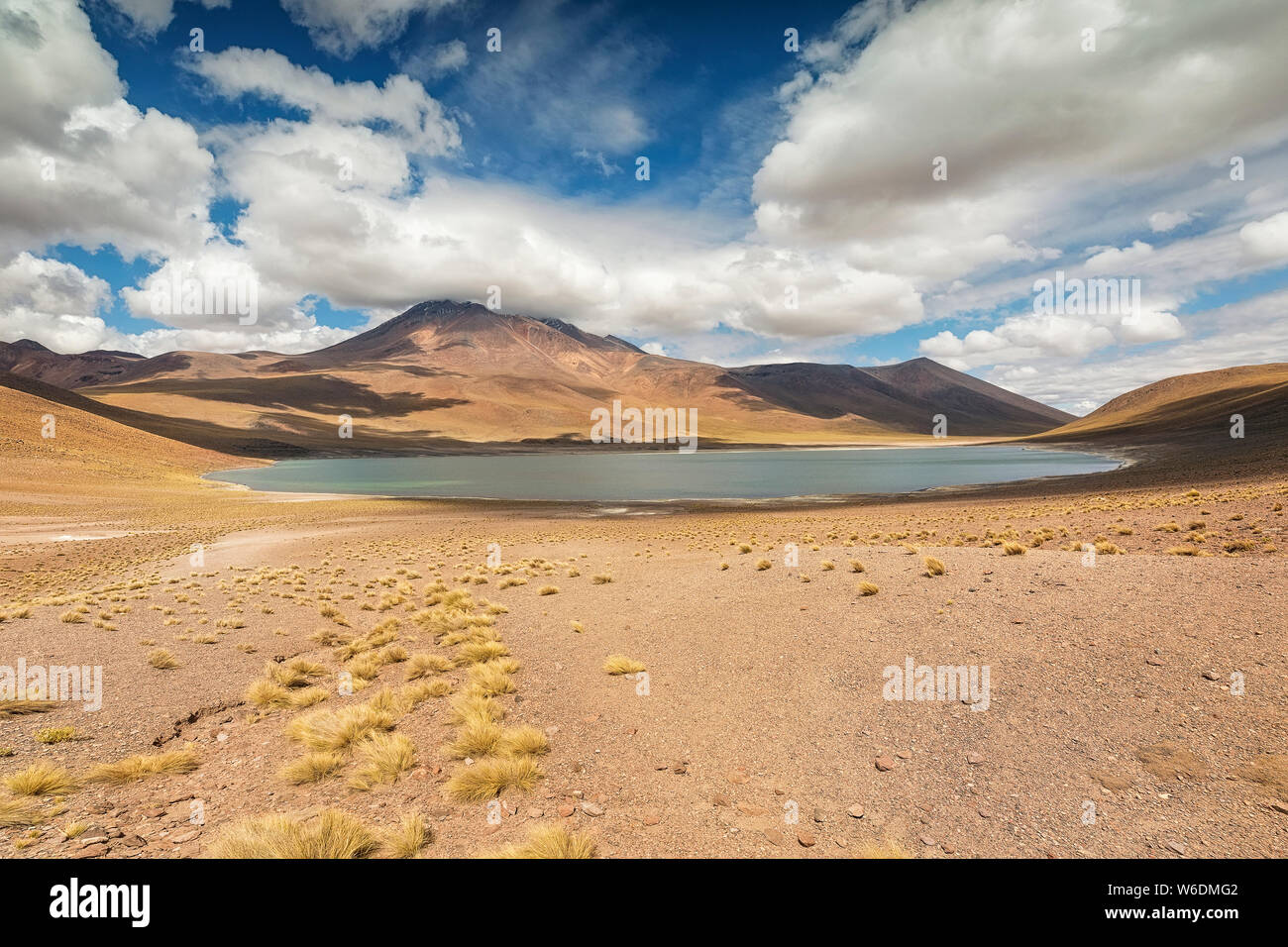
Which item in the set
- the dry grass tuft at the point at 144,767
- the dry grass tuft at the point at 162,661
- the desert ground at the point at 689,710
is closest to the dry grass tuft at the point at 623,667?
the desert ground at the point at 689,710

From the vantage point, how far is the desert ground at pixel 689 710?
4.79m

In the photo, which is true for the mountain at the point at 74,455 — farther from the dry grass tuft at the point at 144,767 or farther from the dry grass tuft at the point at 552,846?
the dry grass tuft at the point at 552,846

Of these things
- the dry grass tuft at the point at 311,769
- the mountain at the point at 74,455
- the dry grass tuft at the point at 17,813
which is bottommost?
the dry grass tuft at the point at 311,769

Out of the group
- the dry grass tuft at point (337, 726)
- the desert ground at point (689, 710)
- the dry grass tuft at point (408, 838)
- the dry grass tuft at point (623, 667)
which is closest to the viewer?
the dry grass tuft at point (408, 838)

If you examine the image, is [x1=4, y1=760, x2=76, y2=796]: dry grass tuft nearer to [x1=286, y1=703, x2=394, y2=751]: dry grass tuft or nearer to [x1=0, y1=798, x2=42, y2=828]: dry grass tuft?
[x1=0, y1=798, x2=42, y2=828]: dry grass tuft

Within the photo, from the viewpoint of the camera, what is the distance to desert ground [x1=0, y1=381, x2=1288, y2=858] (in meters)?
4.79

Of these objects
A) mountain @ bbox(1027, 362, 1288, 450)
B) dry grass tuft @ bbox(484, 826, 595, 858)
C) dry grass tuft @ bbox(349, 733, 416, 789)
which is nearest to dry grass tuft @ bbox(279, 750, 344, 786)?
dry grass tuft @ bbox(349, 733, 416, 789)

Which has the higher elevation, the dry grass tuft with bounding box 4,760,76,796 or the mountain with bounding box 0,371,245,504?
the mountain with bounding box 0,371,245,504

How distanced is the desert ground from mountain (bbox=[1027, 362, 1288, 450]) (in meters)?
58.8

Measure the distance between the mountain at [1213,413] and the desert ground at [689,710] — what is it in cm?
5876

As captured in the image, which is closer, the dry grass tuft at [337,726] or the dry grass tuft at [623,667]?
the dry grass tuft at [337,726]

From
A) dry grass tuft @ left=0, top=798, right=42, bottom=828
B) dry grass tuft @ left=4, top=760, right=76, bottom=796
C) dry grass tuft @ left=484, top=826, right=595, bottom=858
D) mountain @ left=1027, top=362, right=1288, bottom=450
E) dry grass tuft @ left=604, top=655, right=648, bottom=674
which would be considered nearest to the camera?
dry grass tuft @ left=484, top=826, right=595, bottom=858
